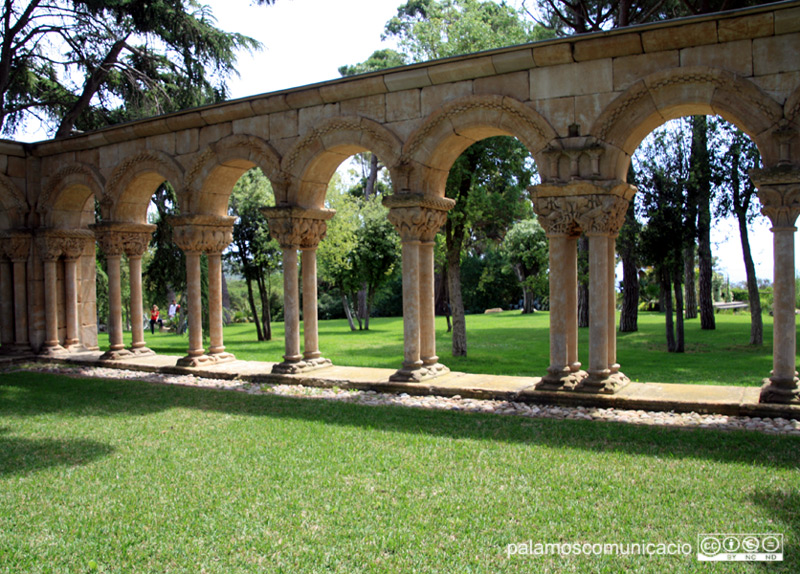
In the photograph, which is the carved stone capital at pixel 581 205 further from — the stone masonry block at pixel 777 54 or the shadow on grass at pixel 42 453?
the shadow on grass at pixel 42 453

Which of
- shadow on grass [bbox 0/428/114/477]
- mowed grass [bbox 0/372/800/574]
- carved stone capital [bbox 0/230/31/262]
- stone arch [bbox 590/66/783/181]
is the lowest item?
mowed grass [bbox 0/372/800/574]

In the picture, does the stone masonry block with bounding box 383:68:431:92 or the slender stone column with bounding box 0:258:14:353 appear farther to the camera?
Result: the slender stone column with bounding box 0:258:14:353

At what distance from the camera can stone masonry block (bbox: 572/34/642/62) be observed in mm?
8047

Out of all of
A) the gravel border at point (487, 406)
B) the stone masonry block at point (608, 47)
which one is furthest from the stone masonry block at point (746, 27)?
the gravel border at point (487, 406)

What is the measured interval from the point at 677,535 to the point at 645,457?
5.70 feet

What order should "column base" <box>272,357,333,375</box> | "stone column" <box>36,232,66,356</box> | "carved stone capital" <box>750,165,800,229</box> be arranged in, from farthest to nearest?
1. "stone column" <box>36,232,66,356</box>
2. "column base" <box>272,357,333,375</box>
3. "carved stone capital" <box>750,165,800,229</box>

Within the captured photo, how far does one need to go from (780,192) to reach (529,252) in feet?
44.8

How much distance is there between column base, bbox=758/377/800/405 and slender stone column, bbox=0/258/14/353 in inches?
563

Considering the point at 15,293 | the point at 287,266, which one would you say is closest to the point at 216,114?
the point at 287,266

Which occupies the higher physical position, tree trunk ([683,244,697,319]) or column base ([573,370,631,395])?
tree trunk ([683,244,697,319])

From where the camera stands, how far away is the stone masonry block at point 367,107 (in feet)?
32.7

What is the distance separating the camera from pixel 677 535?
14.3 feet

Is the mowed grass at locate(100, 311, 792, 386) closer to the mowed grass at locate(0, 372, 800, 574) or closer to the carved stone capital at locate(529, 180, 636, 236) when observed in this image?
the carved stone capital at locate(529, 180, 636, 236)

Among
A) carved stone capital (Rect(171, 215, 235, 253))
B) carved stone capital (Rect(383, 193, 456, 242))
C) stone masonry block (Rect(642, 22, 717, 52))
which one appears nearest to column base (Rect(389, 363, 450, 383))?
carved stone capital (Rect(383, 193, 456, 242))
